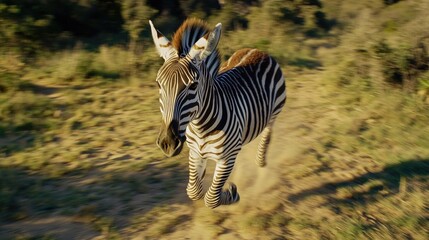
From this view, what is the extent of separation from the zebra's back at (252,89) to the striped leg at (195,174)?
0.54 m

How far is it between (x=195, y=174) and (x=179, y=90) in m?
1.26

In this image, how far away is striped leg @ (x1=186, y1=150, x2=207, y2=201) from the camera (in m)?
4.76

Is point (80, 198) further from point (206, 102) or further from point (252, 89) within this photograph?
point (252, 89)

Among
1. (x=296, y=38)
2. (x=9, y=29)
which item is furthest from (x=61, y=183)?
(x=296, y=38)

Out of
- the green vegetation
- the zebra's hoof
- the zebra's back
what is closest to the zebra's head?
the zebra's back

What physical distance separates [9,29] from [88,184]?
5.37 m

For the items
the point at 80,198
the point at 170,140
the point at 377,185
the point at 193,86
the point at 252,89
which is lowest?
the point at 377,185

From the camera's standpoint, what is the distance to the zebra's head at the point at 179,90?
3.73 metres

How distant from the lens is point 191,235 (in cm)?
465

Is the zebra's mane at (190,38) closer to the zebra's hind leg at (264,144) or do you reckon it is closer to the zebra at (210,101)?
the zebra at (210,101)

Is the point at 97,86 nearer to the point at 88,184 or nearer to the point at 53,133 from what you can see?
the point at 53,133

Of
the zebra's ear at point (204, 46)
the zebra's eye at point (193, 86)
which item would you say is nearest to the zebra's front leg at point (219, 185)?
the zebra's eye at point (193, 86)

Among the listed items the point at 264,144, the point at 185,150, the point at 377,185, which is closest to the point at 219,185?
the point at 264,144

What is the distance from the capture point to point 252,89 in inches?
210
